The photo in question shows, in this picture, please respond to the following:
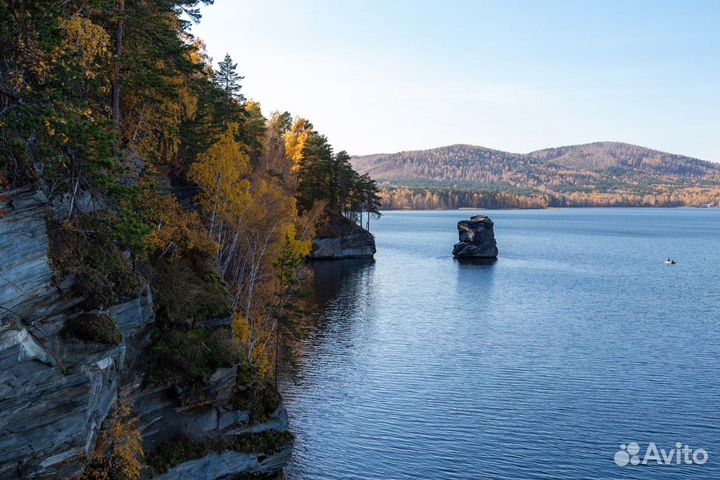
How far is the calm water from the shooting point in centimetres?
3431

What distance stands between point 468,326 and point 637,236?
151570 mm

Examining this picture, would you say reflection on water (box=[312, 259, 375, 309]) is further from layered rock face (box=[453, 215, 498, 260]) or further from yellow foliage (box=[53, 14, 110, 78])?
yellow foliage (box=[53, 14, 110, 78])

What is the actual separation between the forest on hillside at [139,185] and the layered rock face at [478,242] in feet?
254

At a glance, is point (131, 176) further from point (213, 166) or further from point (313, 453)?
point (313, 453)

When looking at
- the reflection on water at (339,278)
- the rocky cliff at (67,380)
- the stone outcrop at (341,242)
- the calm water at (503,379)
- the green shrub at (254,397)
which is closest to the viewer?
the rocky cliff at (67,380)

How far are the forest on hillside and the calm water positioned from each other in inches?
257

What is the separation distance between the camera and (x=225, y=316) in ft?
103

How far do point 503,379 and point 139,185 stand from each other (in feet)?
105

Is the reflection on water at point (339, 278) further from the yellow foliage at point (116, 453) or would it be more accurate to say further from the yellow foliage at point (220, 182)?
the yellow foliage at point (116, 453)

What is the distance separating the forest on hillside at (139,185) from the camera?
18.5 metres

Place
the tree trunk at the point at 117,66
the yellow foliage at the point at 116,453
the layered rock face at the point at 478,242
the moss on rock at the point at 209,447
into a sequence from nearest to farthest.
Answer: the yellow foliage at the point at 116,453 < the tree trunk at the point at 117,66 < the moss on rock at the point at 209,447 < the layered rock face at the point at 478,242

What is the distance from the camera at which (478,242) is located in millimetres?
123875

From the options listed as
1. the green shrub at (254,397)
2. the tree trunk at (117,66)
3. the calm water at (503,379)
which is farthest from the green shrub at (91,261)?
the calm water at (503,379)

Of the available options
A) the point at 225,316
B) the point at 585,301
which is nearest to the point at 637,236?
the point at 585,301
